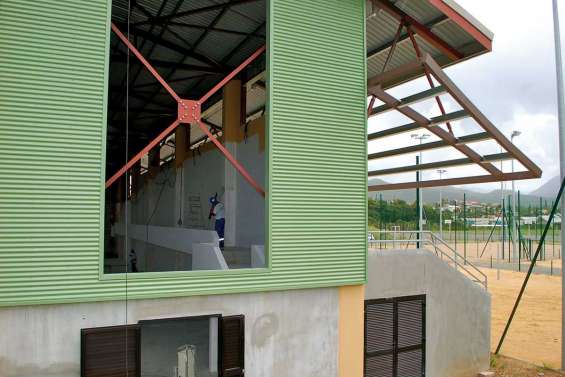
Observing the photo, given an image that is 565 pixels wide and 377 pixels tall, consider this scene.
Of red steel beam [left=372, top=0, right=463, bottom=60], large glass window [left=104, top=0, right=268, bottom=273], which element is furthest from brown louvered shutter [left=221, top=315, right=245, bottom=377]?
red steel beam [left=372, top=0, right=463, bottom=60]

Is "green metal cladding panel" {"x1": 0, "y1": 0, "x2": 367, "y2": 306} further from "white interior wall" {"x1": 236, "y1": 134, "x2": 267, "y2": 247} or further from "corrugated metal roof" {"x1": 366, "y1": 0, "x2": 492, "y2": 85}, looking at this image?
"white interior wall" {"x1": 236, "y1": 134, "x2": 267, "y2": 247}

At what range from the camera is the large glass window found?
1150 cm

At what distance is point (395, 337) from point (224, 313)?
5.78m

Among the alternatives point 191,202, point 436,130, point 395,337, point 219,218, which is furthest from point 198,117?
point 191,202

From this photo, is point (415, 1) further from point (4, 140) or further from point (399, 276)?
point (4, 140)

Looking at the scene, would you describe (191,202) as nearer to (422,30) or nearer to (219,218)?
(219,218)

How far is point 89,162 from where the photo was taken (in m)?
8.29

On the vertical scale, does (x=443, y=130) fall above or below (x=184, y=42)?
below

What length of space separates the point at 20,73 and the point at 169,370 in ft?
22.9

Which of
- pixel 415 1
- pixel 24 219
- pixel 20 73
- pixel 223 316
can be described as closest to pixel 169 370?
pixel 223 316

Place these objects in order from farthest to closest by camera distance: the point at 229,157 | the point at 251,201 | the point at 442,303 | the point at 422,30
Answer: the point at 251,201
the point at 442,303
the point at 422,30
the point at 229,157

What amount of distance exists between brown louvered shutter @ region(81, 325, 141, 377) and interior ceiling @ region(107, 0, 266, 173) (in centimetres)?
578

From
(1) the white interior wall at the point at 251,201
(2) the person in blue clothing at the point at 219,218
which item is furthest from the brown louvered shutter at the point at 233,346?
(1) the white interior wall at the point at 251,201

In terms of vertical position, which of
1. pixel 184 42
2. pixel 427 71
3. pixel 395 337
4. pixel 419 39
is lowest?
pixel 395 337
